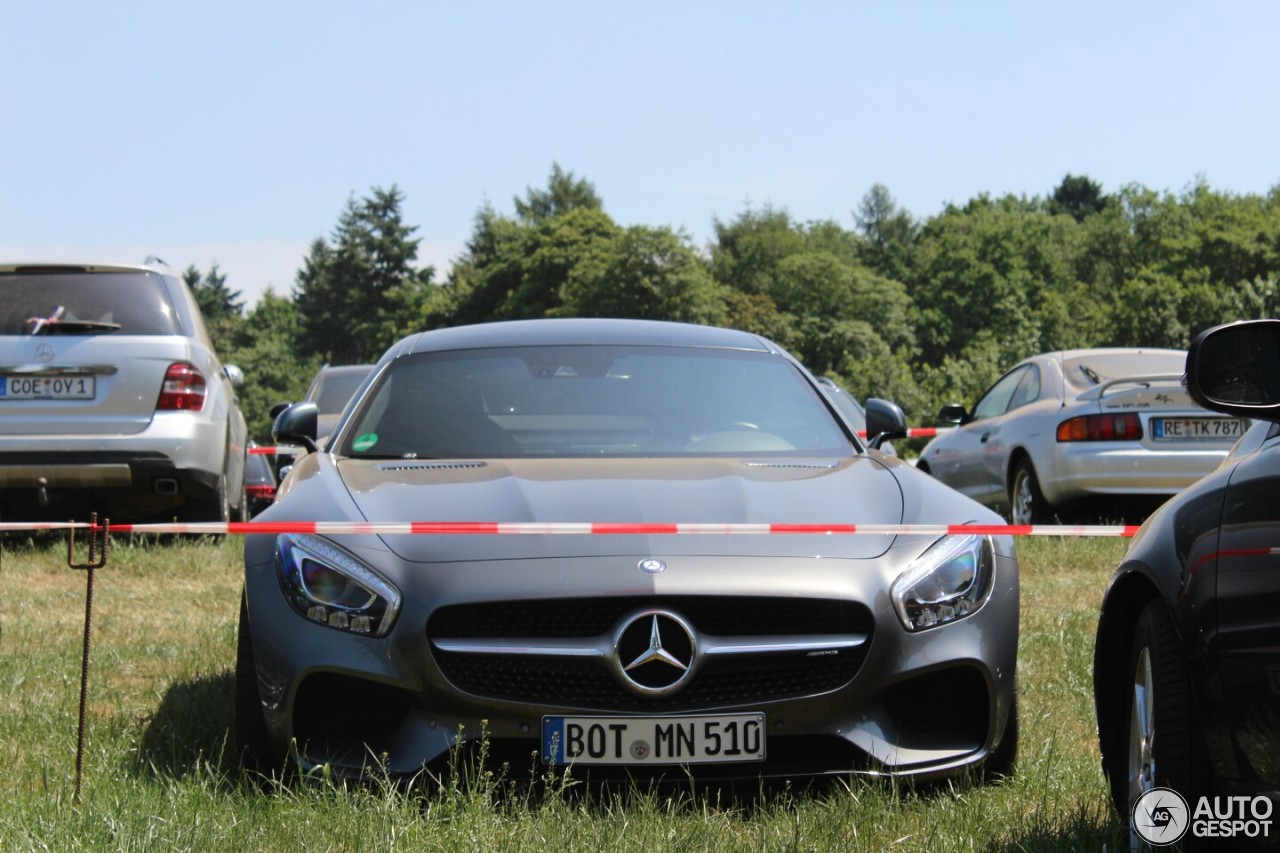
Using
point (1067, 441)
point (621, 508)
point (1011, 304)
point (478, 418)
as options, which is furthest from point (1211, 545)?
point (1011, 304)

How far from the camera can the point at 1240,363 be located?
3.08m

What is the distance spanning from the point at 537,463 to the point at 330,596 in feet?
3.46

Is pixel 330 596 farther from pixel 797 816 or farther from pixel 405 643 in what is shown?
pixel 797 816

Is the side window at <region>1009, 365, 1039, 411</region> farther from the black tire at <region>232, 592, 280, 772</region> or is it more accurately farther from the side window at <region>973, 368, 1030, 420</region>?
the black tire at <region>232, 592, 280, 772</region>

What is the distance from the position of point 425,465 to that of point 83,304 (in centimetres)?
606

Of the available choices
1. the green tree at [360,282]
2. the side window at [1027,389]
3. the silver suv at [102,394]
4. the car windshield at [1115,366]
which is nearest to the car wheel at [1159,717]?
the silver suv at [102,394]

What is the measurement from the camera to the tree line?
8131 cm

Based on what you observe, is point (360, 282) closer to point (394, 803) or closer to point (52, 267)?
point (52, 267)

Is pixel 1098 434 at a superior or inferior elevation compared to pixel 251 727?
inferior

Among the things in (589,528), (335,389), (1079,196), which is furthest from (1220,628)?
(1079,196)

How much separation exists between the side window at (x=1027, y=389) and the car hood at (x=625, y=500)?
7.14 meters

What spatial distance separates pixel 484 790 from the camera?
13.6ft

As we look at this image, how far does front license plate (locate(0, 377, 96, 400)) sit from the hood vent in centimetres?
562

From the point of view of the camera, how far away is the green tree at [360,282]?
11000 cm
